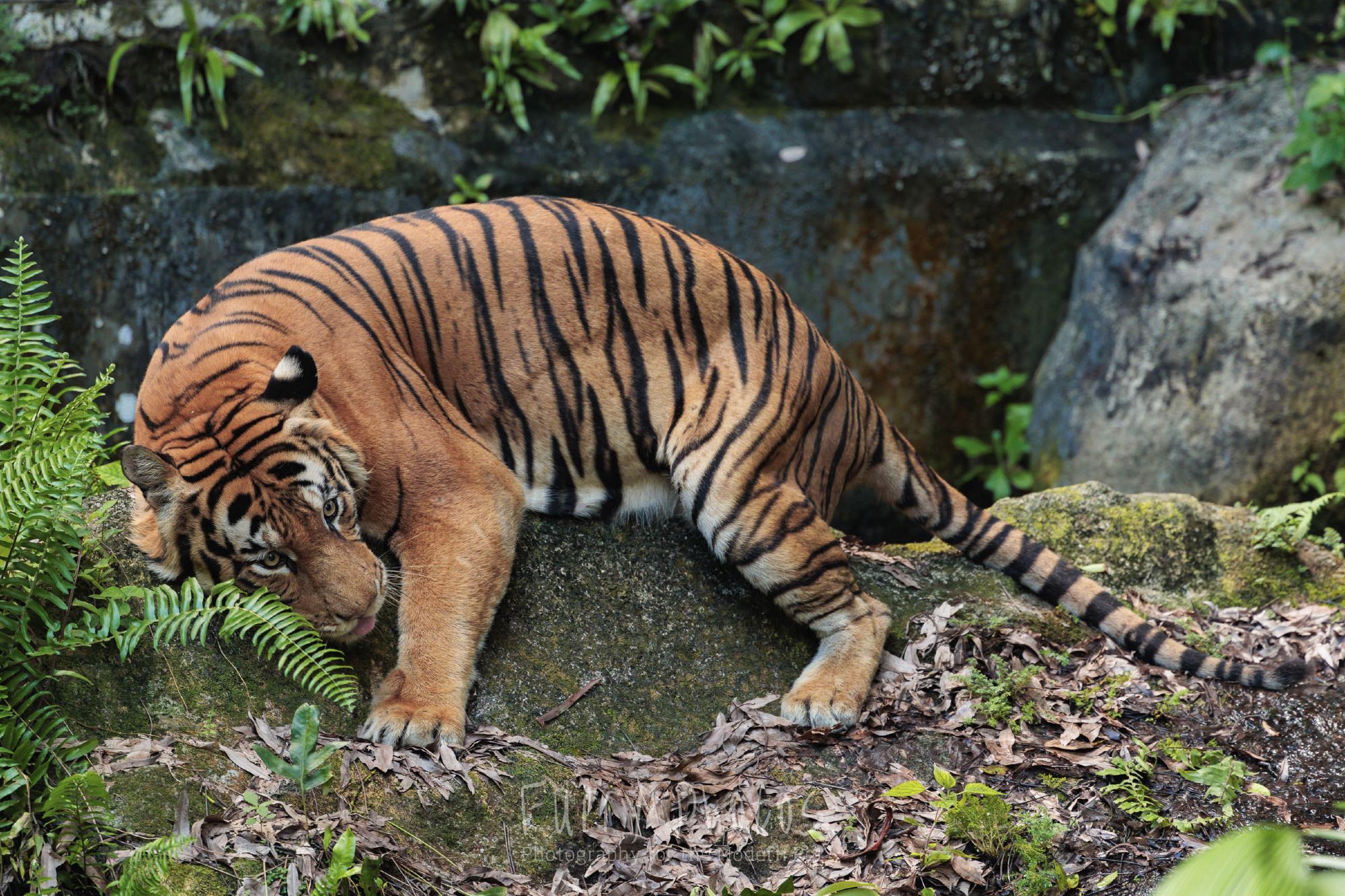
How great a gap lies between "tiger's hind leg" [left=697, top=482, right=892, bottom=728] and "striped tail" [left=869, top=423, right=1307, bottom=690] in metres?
0.62

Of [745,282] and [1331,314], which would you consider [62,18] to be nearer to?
[745,282]

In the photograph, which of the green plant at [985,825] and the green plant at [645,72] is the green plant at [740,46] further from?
the green plant at [985,825]

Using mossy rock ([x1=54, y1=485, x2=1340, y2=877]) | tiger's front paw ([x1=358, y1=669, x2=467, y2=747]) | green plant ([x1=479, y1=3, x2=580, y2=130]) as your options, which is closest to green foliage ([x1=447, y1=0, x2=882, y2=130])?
green plant ([x1=479, y1=3, x2=580, y2=130])

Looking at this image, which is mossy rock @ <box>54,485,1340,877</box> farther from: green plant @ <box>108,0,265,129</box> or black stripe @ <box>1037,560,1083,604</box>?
green plant @ <box>108,0,265,129</box>

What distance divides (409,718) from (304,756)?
2.05 feet

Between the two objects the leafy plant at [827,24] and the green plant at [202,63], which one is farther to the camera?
the leafy plant at [827,24]

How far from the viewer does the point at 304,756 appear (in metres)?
3.01

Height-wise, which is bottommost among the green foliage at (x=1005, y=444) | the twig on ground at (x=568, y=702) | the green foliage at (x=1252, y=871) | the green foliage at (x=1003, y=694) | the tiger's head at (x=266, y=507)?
the green foliage at (x=1005, y=444)

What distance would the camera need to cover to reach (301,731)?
9.89ft

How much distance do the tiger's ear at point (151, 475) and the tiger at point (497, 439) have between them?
0.03 feet

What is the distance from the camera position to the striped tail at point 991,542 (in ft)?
15.6

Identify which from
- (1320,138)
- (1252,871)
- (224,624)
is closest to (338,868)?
(224,624)

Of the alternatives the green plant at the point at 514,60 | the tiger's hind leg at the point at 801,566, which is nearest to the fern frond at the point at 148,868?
the tiger's hind leg at the point at 801,566

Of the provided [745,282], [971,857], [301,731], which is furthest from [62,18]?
[971,857]
